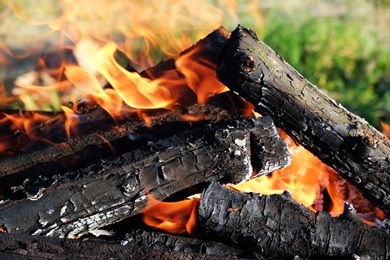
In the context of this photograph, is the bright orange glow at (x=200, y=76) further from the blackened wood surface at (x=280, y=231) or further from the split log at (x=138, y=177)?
the blackened wood surface at (x=280, y=231)

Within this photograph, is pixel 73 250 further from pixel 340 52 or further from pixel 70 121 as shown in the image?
pixel 340 52

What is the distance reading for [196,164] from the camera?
92.7 inches

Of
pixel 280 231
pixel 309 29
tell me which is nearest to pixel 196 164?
pixel 280 231

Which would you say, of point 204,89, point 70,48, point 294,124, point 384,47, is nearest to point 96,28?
point 70,48

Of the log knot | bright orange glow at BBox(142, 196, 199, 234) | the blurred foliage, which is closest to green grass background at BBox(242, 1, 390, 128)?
the blurred foliage

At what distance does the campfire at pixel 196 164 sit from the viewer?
2.24 meters

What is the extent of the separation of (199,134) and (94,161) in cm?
48

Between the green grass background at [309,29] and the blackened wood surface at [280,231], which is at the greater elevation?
the green grass background at [309,29]

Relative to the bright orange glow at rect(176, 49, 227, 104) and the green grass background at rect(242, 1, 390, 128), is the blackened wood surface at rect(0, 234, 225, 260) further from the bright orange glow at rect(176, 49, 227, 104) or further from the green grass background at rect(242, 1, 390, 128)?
the green grass background at rect(242, 1, 390, 128)

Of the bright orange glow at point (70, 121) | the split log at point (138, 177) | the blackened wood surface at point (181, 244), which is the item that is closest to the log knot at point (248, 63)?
the split log at point (138, 177)

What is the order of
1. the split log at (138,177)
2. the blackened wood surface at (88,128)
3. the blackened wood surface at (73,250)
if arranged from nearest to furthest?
1. the blackened wood surface at (73,250)
2. the split log at (138,177)
3. the blackened wood surface at (88,128)

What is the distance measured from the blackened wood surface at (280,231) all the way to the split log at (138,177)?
153 mm

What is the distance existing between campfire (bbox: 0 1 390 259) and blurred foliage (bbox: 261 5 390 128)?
227cm

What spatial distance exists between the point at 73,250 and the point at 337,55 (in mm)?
4011
